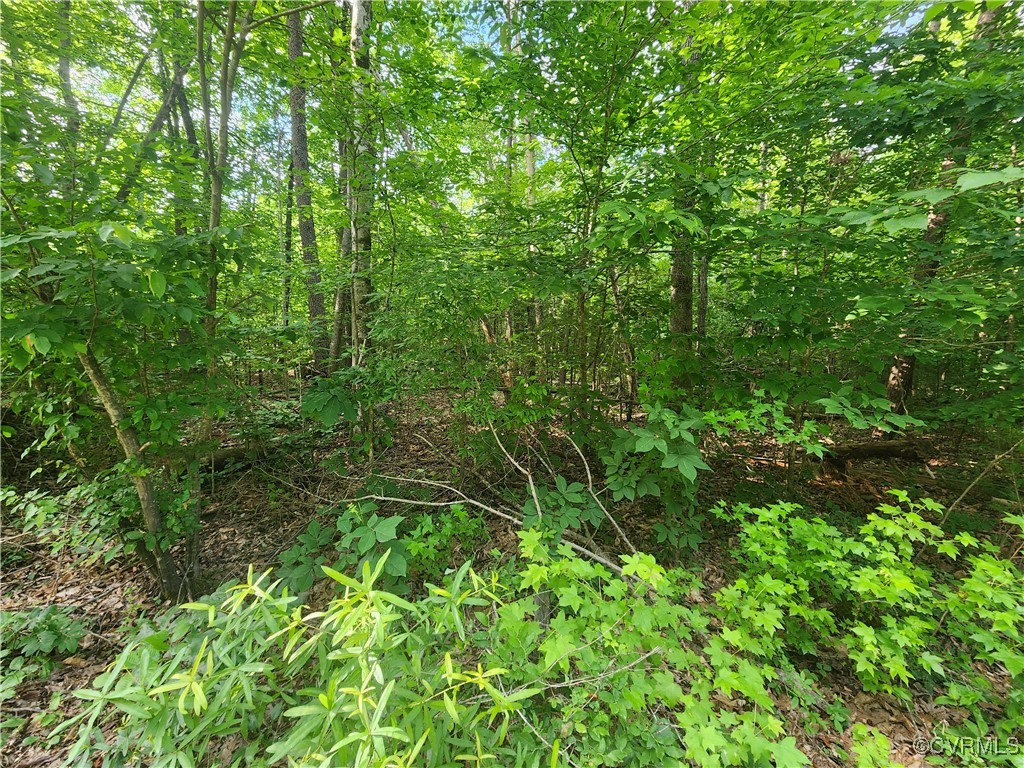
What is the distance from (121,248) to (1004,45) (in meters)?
5.77

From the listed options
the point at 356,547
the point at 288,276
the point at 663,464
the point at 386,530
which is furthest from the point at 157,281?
the point at 288,276

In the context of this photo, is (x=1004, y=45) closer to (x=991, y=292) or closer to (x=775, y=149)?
(x=775, y=149)

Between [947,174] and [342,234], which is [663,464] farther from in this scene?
[342,234]

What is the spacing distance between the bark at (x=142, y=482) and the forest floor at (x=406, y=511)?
279 millimetres

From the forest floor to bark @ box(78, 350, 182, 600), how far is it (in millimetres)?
279

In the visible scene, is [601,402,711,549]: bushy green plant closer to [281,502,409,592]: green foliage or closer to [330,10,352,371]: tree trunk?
[281,502,409,592]: green foliage

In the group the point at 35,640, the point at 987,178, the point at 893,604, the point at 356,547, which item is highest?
the point at 987,178

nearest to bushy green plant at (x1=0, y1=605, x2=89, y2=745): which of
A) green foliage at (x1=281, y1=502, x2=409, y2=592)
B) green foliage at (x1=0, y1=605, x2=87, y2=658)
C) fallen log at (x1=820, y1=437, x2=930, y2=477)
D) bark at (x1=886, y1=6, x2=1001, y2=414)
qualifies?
green foliage at (x1=0, y1=605, x2=87, y2=658)

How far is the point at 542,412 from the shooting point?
3193mm

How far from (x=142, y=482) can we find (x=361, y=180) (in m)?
2.62

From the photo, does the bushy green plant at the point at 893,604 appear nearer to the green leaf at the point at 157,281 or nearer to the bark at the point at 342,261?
the green leaf at the point at 157,281

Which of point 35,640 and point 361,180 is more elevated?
point 361,180

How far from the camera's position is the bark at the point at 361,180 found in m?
3.04

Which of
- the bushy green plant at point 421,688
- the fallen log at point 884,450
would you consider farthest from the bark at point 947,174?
the bushy green plant at point 421,688
